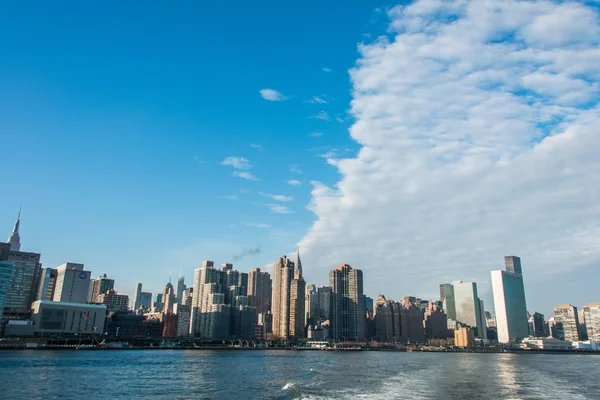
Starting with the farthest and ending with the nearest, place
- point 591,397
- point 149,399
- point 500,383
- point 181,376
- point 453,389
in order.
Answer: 1. point 181,376
2. point 500,383
3. point 453,389
4. point 591,397
5. point 149,399

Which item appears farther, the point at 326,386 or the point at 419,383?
the point at 419,383

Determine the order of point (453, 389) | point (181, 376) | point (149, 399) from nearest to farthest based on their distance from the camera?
point (149, 399) → point (453, 389) → point (181, 376)

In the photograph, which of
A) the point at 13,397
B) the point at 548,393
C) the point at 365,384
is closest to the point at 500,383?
the point at 548,393

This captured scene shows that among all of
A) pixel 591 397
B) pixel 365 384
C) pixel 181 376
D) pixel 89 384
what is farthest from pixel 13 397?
pixel 591 397

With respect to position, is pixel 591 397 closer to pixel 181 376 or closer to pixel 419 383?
pixel 419 383

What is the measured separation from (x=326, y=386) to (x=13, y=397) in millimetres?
47330

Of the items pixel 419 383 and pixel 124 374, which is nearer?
pixel 419 383

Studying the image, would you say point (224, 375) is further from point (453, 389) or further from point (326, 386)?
point (453, 389)

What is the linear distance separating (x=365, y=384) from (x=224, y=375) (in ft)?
115

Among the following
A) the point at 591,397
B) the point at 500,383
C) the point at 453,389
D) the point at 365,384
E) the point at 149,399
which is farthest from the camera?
the point at 500,383

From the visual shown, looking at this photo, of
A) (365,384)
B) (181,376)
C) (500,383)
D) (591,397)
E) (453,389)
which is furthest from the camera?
(181,376)

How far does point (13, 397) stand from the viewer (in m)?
63.0

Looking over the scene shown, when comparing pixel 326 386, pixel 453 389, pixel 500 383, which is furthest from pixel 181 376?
pixel 500 383

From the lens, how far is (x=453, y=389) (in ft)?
241
